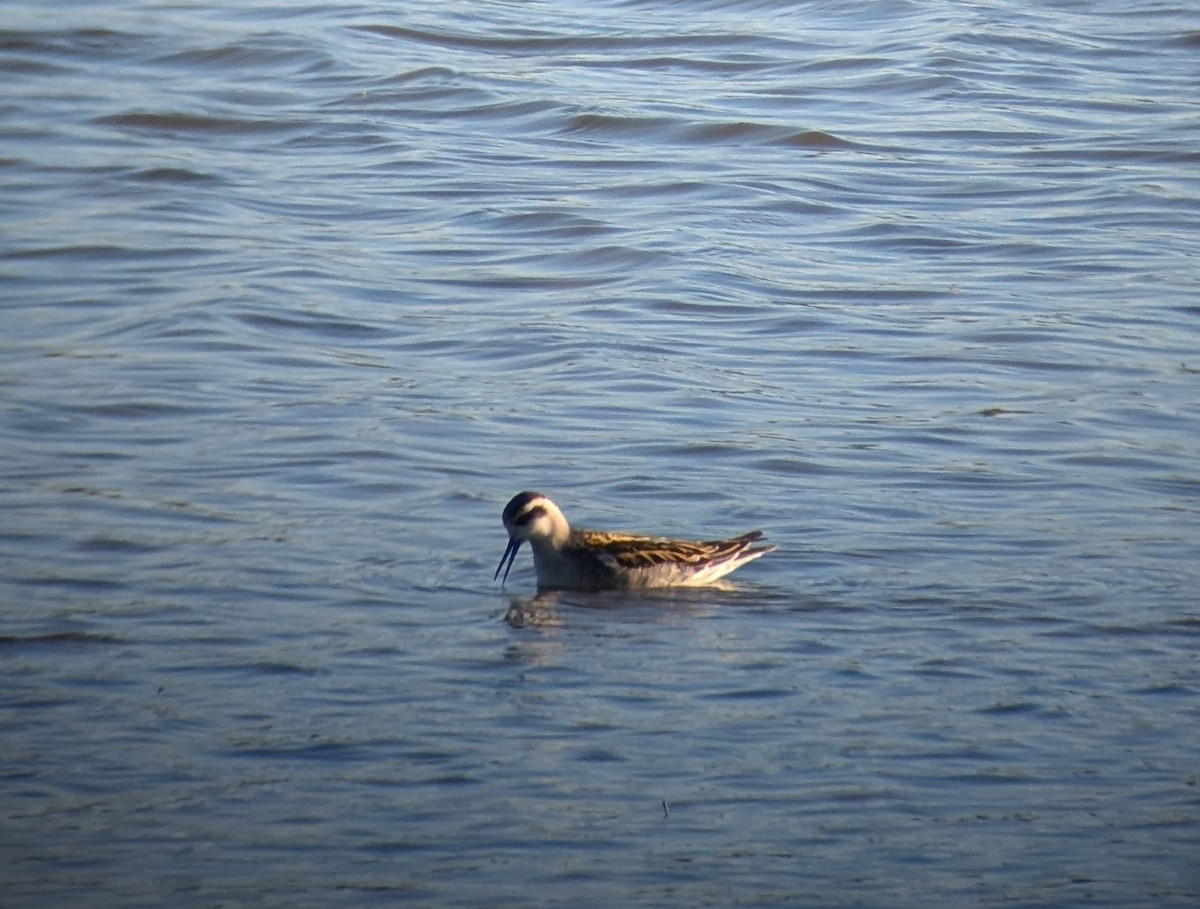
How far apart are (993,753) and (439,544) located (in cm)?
287

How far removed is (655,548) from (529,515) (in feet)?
1.62

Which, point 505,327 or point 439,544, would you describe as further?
point 505,327

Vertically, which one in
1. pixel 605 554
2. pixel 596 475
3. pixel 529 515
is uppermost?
pixel 529 515

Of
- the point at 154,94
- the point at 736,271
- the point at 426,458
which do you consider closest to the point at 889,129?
the point at 736,271

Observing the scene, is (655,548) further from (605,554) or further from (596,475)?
(596,475)

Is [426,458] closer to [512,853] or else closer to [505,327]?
[505,327]

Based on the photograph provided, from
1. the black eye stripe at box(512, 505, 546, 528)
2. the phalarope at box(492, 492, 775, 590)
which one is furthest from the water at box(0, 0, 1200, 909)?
the black eye stripe at box(512, 505, 546, 528)

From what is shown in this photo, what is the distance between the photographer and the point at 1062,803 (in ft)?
20.3

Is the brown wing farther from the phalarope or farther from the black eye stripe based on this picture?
the black eye stripe

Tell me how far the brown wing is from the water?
17 centimetres

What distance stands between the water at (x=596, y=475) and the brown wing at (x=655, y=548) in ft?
0.56

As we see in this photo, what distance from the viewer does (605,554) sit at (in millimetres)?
8609

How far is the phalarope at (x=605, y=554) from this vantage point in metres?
8.33

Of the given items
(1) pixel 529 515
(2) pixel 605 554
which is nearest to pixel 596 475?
(2) pixel 605 554
